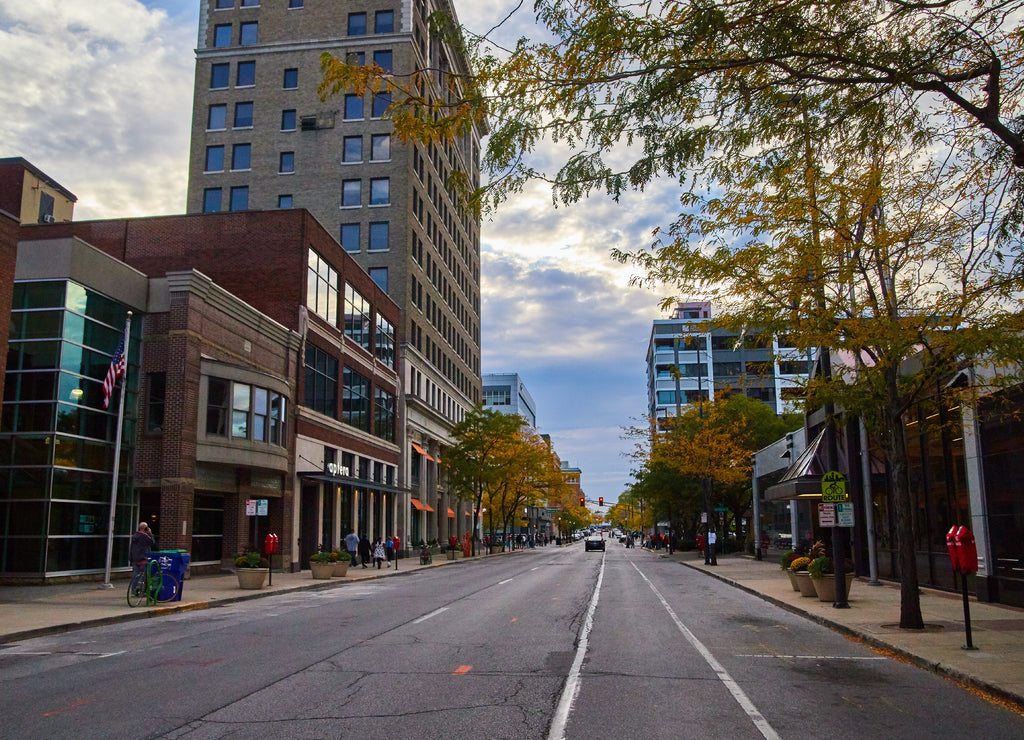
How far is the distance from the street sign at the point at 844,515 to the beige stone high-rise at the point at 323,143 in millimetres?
39618

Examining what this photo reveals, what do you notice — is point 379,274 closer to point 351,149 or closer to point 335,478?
point 351,149

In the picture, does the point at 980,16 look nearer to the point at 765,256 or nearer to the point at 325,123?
the point at 765,256

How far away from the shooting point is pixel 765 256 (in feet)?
48.9

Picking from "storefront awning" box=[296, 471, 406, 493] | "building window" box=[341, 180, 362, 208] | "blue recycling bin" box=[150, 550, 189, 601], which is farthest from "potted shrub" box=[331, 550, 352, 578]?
"building window" box=[341, 180, 362, 208]

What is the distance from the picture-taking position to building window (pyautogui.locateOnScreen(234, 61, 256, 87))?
5725cm

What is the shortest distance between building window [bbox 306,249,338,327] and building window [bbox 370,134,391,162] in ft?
55.7

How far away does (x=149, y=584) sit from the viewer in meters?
18.4

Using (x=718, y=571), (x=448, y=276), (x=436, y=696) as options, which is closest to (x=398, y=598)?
(x=436, y=696)

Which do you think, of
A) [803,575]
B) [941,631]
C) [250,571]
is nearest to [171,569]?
[250,571]

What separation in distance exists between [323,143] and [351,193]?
161 inches

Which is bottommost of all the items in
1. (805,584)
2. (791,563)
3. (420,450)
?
(805,584)

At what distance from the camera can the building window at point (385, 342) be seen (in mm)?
49000

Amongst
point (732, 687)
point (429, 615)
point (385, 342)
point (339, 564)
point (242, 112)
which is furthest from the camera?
point (242, 112)

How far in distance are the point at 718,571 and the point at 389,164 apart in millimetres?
35328
